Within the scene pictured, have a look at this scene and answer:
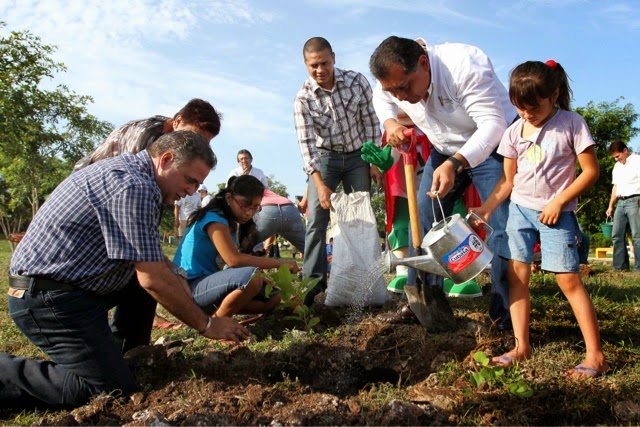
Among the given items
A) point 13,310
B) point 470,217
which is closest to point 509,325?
→ point 470,217

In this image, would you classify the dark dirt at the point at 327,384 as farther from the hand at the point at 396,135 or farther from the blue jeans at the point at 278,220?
the blue jeans at the point at 278,220

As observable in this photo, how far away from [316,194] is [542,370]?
7.90 feet

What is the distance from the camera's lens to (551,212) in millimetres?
2752

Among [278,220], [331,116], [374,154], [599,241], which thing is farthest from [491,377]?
[599,241]

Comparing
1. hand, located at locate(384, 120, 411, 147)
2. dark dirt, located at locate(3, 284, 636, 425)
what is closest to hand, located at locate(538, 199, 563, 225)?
dark dirt, located at locate(3, 284, 636, 425)

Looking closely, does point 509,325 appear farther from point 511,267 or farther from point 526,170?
point 526,170

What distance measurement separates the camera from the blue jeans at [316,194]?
183 inches

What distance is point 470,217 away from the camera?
9.98 feet

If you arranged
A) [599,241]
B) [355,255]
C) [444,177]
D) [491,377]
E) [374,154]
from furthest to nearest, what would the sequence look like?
[599,241] → [355,255] → [374,154] → [444,177] → [491,377]

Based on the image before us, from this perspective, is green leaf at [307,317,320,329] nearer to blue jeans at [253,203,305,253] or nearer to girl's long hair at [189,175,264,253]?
girl's long hair at [189,175,264,253]

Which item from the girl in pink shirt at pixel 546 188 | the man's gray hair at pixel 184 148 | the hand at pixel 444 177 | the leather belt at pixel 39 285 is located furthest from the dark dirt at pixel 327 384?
the man's gray hair at pixel 184 148

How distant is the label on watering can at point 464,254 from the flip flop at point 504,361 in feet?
1.58

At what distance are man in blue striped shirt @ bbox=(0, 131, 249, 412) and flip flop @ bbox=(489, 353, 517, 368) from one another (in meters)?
1.23

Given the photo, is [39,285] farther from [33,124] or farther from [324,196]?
[33,124]
